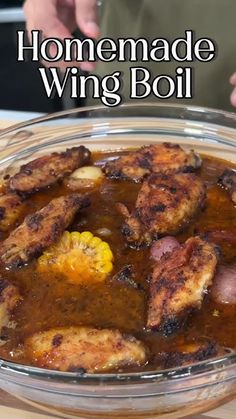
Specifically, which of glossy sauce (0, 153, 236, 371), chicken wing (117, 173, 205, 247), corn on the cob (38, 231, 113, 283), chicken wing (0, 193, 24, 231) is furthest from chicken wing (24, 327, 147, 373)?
chicken wing (0, 193, 24, 231)

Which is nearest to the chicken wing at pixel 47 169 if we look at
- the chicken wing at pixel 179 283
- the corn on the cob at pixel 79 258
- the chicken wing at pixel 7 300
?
the corn on the cob at pixel 79 258

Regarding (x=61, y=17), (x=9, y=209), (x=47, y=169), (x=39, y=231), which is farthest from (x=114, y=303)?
(x=61, y=17)

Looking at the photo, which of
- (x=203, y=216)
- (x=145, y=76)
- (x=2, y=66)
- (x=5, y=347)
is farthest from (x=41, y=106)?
(x=5, y=347)

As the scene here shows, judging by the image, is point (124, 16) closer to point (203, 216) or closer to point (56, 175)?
point (56, 175)

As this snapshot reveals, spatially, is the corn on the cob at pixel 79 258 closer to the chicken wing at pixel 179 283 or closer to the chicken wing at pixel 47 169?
the chicken wing at pixel 179 283

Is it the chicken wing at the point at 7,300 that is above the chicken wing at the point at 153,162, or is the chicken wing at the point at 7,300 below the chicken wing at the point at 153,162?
below

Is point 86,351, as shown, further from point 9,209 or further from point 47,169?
point 47,169
